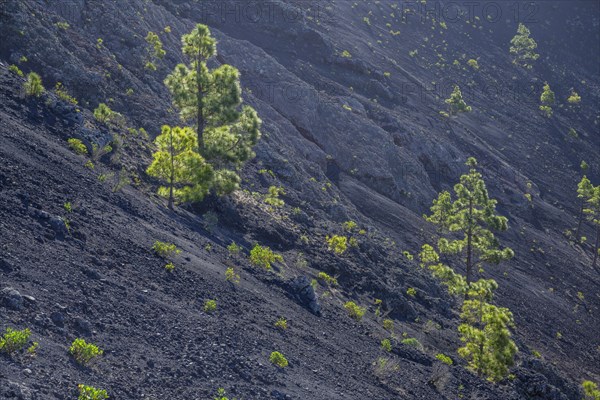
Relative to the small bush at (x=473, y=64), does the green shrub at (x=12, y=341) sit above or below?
below

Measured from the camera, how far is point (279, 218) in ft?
102

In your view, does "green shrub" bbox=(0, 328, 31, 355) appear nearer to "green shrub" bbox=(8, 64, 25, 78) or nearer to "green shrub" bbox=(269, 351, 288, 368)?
"green shrub" bbox=(269, 351, 288, 368)

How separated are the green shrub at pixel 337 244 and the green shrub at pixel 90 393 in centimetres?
2160

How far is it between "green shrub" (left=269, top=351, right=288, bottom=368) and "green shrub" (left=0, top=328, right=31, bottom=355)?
22.4 feet

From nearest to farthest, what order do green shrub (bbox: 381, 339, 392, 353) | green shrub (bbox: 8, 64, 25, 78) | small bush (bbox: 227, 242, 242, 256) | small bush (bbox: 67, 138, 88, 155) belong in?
green shrub (bbox: 381, 339, 392, 353)
small bush (bbox: 227, 242, 242, 256)
small bush (bbox: 67, 138, 88, 155)
green shrub (bbox: 8, 64, 25, 78)

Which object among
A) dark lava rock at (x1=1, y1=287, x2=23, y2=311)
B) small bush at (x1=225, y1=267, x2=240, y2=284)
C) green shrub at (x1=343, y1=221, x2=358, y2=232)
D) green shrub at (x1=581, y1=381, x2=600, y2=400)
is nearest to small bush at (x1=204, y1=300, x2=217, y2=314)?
small bush at (x1=225, y1=267, x2=240, y2=284)

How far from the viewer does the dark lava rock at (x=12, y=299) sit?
11.2 m

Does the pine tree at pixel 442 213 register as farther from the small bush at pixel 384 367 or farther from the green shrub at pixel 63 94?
the green shrub at pixel 63 94

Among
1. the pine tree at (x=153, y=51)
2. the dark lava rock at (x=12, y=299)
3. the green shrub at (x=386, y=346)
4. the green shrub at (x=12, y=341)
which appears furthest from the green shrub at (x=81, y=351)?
the pine tree at (x=153, y=51)

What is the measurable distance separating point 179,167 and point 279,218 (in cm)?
757

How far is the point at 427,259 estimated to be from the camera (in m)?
41.4

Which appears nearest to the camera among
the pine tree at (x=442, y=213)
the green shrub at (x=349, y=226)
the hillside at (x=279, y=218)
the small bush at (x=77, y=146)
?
the hillside at (x=279, y=218)

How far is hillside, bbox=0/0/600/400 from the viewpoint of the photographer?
13336 millimetres

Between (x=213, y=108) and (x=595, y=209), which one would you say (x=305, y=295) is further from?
(x=595, y=209)
